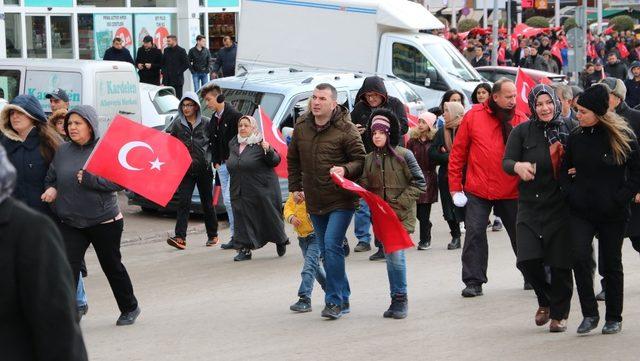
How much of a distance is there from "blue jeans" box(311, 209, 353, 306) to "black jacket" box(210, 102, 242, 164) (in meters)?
4.18

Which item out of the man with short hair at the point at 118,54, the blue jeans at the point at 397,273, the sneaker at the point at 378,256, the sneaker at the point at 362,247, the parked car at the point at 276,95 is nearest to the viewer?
the blue jeans at the point at 397,273

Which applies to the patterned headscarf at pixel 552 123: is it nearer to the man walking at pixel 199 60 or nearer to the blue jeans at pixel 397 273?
the blue jeans at pixel 397 273

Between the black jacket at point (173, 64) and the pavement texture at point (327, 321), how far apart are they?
13.9m

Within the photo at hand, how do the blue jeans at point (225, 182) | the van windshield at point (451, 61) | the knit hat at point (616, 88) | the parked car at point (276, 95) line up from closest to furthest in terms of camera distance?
the knit hat at point (616, 88) < the blue jeans at point (225, 182) < the parked car at point (276, 95) < the van windshield at point (451, 61)

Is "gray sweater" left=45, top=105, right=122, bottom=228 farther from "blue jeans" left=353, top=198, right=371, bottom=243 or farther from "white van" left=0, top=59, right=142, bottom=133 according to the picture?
"white van" left=0, top=59, right=142, bottom=133

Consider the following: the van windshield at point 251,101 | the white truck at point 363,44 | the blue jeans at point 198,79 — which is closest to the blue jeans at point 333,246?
the van windshield at point 251,101

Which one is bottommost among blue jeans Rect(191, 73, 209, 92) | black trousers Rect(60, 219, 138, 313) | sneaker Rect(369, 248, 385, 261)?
sneaker Rect(369, 248, 385, 261)

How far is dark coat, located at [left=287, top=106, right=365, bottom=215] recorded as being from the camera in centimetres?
888

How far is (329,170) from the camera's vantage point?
8922mm

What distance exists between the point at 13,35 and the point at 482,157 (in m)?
19.6

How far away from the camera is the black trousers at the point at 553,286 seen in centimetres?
834

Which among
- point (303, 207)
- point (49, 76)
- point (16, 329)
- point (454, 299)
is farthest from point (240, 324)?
point (49, 76)

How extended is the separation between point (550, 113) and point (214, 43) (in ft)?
82.9

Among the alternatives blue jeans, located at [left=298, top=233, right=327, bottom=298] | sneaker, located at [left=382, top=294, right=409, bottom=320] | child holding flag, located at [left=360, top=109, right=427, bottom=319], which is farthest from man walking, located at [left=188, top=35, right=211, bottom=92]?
sneaker, located at [left=382, top=294, right=409, bottom=320]
